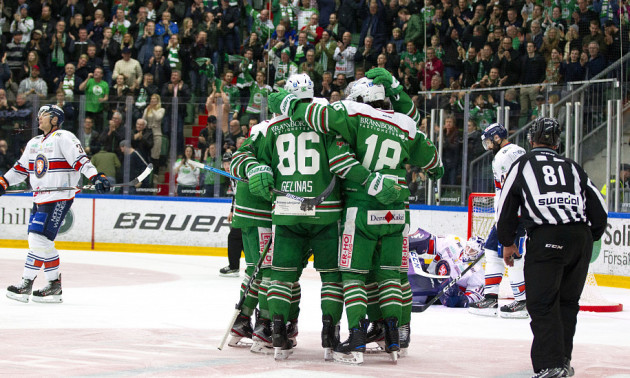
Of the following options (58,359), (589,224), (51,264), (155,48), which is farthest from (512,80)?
(58,359)

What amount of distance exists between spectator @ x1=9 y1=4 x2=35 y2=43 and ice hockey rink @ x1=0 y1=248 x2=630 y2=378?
762 centimetres

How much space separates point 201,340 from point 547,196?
244cm

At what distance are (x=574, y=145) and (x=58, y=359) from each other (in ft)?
24.0

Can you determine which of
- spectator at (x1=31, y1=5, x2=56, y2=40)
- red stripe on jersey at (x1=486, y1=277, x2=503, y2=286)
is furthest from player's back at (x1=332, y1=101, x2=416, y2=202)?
spectator at (x1=31, y1=5, x2=56, y2=40)

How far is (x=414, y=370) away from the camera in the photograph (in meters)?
4.91

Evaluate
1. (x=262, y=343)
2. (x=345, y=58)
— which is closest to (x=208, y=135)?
(x=345, y=58)

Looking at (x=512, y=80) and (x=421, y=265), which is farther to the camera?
(x=512, y=80)

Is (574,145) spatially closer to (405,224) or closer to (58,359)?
(405,224)

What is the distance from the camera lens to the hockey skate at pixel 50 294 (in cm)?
761

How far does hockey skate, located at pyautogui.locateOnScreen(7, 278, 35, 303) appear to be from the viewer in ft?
24.8

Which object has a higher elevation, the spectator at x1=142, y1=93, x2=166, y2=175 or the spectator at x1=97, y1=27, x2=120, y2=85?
the spectator at x1=97, y1=27, x2=120, y2=85

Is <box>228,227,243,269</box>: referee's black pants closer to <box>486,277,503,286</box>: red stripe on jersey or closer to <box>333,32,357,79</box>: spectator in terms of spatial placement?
<box>486,277,503,286</box>: red stripe on jersey

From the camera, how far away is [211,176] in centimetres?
1337

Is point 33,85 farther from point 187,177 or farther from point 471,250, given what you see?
point 471,250
